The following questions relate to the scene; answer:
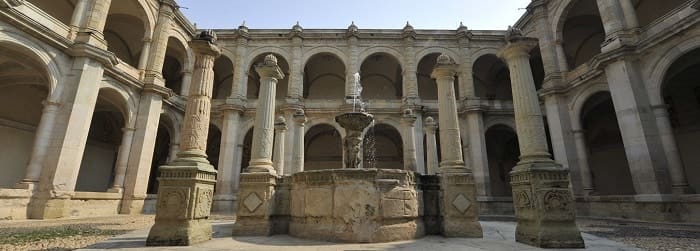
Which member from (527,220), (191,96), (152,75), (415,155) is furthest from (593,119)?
(152,75)

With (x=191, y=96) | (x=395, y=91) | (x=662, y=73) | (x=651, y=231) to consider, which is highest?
(x=395, y=91)

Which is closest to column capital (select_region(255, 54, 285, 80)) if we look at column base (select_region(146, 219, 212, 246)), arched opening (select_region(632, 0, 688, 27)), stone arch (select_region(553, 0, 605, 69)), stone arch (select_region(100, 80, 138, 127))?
column base (select_region(146, 219, 212, 246))

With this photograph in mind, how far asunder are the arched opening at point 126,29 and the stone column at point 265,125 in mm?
11353

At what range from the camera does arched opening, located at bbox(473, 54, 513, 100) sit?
22.0 metres

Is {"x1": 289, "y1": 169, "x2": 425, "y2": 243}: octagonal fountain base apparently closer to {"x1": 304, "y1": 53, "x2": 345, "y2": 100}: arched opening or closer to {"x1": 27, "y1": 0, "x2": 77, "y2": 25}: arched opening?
{"x1": 27, "y1": 0, "x2": 77, "y2": 25}: arched opening

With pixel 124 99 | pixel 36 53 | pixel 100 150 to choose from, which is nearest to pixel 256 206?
pixel 36 53

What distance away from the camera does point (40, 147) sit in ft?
34.3

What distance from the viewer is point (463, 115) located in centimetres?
1844

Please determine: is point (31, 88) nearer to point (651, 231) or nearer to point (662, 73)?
point (651, 231)

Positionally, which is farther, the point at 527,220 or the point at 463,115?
the point at 463,115

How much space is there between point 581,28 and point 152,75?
23.4 m

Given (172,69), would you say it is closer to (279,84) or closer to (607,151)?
(279,84)

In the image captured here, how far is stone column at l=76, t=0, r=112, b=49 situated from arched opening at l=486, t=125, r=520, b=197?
72.9 feet

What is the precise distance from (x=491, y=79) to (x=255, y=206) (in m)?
20.1
